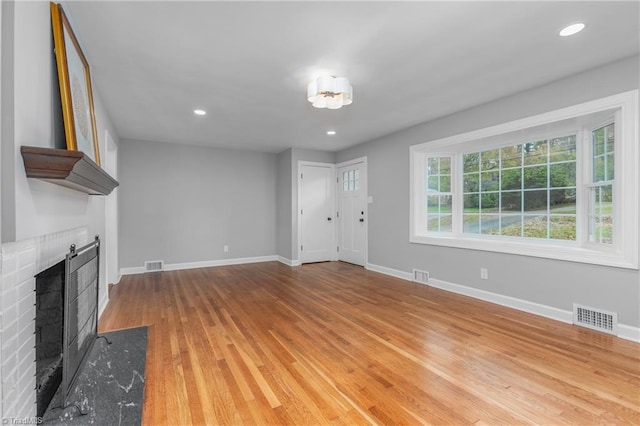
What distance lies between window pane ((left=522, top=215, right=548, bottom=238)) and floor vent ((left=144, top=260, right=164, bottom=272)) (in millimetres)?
5674

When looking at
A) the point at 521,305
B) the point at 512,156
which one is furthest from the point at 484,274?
the point at 512,156

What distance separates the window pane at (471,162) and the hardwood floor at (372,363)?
1790 millimetres

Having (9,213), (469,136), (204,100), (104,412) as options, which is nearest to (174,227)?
(204,100)

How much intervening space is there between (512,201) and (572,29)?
2015 millimetres

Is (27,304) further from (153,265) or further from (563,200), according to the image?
(563,200)

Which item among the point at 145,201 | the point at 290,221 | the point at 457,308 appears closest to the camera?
the point at 457,308

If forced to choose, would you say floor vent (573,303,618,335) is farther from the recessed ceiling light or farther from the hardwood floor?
the recessed ceiling light

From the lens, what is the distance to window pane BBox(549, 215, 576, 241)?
10.3ft

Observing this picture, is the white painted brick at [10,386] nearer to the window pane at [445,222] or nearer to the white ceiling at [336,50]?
the white ceiling at [336,50]

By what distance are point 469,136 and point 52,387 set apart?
447 cm

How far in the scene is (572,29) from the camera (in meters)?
2.11

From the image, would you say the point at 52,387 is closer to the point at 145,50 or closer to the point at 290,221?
the point at 145,50

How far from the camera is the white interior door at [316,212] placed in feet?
19.9

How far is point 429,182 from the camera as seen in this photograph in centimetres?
450
